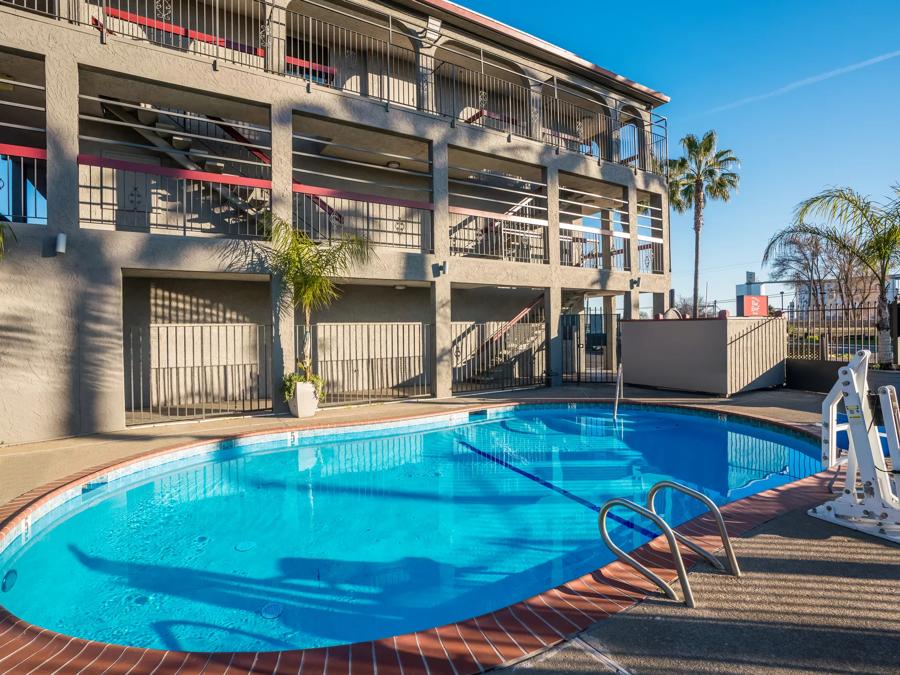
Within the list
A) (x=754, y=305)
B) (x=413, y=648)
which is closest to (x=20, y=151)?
(x=413, y=648)

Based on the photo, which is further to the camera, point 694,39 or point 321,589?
point 694,39

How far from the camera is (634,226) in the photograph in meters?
15.4

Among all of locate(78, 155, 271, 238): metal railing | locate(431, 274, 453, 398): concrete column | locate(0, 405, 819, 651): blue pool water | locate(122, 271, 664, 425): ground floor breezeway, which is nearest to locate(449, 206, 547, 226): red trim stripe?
locate(431, 274, 453, 398): concrete column

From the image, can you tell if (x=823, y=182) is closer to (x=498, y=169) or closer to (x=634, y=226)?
(x=634, y=226)

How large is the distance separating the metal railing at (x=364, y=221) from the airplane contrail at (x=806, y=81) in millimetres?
17824

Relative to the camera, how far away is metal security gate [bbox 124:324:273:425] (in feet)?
34.9

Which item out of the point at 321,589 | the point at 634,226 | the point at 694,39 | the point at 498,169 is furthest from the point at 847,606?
the point at 694,39

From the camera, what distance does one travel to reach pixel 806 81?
23.8m

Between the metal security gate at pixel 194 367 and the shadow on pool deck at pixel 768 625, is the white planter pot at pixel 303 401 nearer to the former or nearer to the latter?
the metal security gate at pixel 194 367

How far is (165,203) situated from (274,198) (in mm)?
3209

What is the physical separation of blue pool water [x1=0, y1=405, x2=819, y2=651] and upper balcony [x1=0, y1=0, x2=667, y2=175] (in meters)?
7.49

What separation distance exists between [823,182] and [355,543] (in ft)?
40.9

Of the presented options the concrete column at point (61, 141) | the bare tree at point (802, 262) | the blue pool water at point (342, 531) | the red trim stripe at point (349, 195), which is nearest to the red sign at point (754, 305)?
the blue pool water at point (342, 531)

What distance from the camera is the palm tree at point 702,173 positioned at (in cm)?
2348
